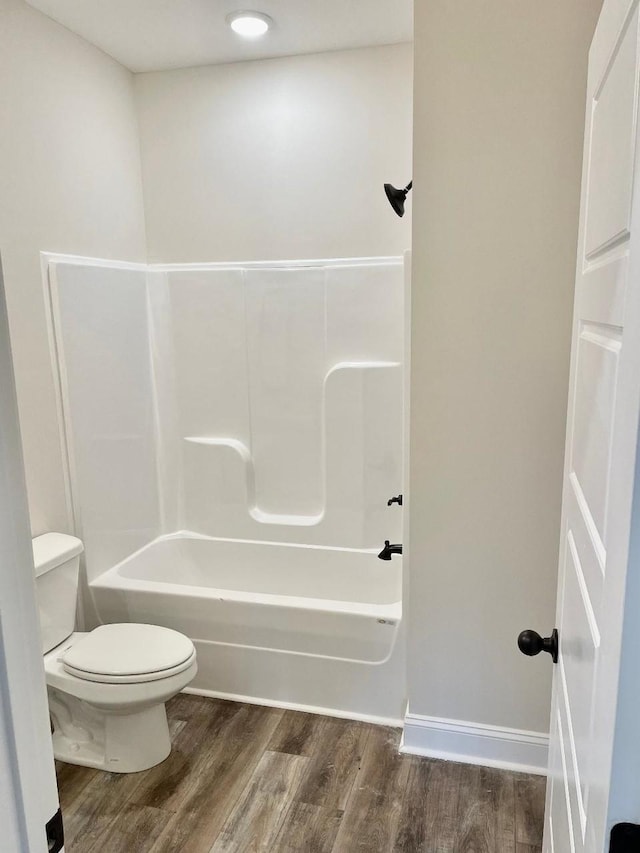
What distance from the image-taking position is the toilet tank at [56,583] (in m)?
2.16

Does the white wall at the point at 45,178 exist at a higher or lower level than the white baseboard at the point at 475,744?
higher

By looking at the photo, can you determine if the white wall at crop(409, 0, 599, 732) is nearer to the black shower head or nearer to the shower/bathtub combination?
the black shower head

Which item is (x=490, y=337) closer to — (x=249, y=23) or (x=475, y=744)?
(x=475, y=744)

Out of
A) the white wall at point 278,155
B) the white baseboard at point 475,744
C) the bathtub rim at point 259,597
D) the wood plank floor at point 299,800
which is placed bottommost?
the wood plank floor at point 299,800

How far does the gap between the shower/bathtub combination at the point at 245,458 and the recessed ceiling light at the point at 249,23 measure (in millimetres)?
925

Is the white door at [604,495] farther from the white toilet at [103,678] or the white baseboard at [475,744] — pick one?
the white toilet at [103,678]

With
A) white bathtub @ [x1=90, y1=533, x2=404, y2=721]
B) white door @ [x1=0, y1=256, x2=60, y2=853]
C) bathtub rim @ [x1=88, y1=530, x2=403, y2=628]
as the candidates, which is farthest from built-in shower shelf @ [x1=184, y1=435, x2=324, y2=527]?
white door @ [x1=0, y1=256, x2=60, y2=853]

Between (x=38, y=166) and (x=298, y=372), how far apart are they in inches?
53.5

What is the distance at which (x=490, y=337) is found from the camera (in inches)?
73.2

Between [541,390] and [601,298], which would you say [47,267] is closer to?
[541,390]

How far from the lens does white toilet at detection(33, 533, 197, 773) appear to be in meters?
2.03

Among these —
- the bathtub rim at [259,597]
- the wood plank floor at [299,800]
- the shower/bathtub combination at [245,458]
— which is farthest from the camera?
the shower/bathtub combination at [245,458]

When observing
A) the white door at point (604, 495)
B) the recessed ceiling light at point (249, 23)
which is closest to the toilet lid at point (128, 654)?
the white door at point (604, 495)

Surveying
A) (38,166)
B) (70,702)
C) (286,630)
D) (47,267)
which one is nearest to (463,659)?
(286,630)
